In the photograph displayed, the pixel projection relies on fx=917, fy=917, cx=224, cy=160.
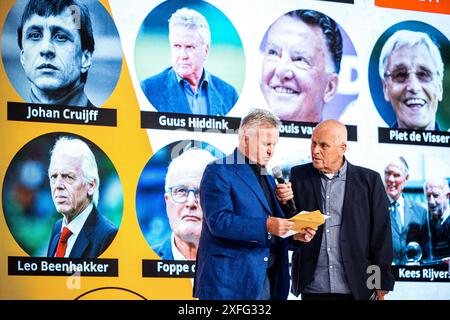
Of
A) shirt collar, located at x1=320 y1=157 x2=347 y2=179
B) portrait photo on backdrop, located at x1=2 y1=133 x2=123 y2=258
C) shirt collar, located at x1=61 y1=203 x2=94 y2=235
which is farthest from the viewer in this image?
shirt collar, located at x1=61 y1=203 x2=94 y2=235

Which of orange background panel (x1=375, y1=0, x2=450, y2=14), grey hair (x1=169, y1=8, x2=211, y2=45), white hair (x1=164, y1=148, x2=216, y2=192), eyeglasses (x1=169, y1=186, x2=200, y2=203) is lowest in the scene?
eyeglasses (x1=169, y1=186, x2=200, y2=203)

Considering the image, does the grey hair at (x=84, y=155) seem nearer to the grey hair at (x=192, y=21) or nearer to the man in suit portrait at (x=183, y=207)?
the man in suit portrait at (x=183, y=207)

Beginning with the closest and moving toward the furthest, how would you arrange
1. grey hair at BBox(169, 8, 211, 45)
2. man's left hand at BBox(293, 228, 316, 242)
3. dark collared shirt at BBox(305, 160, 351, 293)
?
1. man's left hand at BBox(293, 228, 316, 242)
2. dark collared shirt at BBox(305, 160, 351, 293)
3. grey hair at BBox(169, 8, 211, 45)

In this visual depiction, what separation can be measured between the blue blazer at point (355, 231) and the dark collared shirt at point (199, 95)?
799mm

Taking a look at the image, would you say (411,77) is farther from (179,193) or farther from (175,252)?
(175,252)

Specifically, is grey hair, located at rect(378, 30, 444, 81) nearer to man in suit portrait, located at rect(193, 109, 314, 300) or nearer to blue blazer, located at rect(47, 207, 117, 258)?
man in suit portrait, located at rect(193, 109, 314, 300)

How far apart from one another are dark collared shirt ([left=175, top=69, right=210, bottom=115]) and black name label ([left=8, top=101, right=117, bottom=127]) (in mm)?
466

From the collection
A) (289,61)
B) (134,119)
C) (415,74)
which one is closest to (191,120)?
(134,119)

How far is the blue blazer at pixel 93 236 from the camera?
17.2 ft

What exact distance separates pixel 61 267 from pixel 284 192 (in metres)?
1.41

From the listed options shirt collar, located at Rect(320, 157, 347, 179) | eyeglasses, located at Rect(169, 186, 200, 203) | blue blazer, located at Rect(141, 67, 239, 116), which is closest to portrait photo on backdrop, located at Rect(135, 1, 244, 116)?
blue blazer, located at Rect(141, 67, 239, 116)

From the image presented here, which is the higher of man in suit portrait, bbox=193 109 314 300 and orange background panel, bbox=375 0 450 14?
orange background panel, bbox=375 0 450 14

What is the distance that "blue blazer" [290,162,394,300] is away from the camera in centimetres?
488
